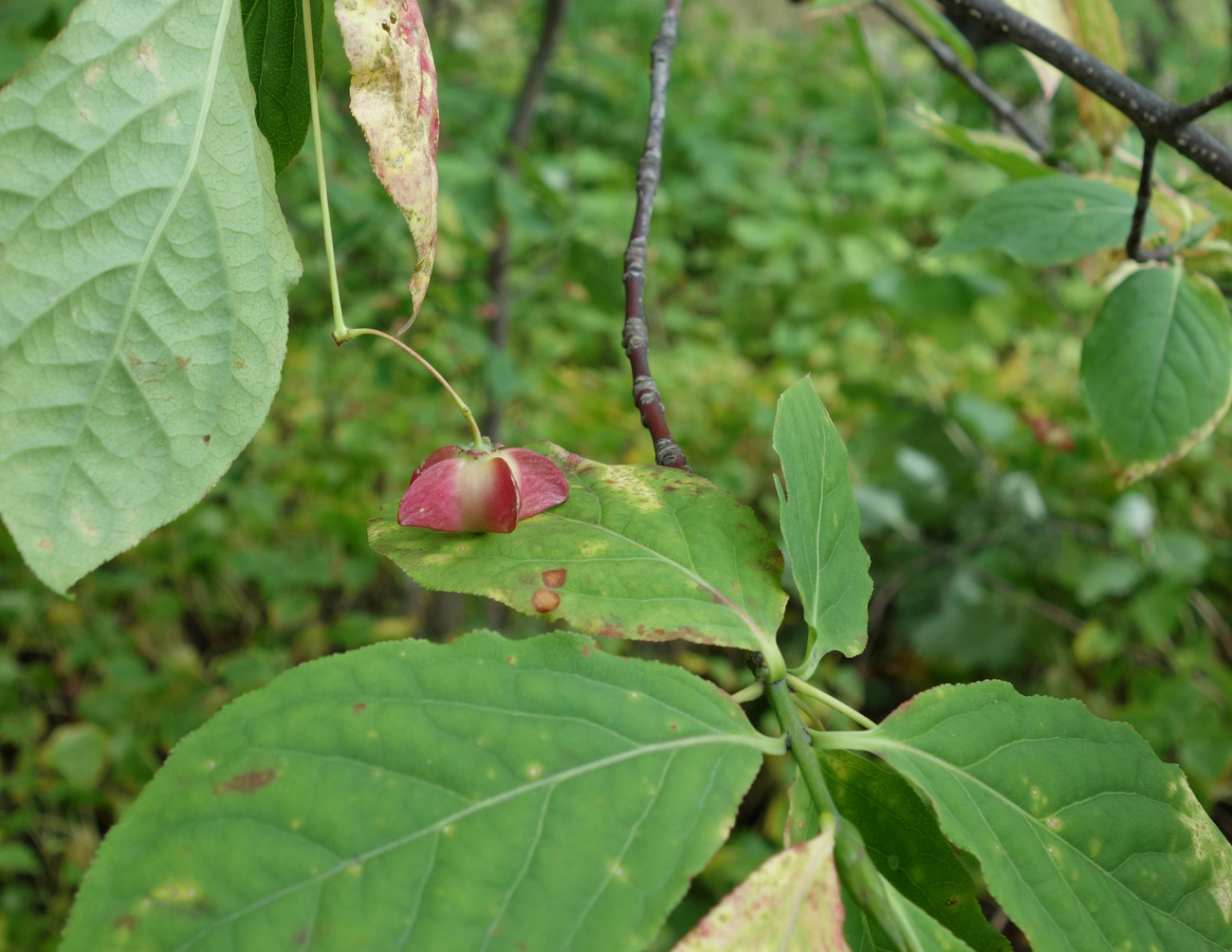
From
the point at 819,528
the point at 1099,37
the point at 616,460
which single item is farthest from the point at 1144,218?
the point at 616,460

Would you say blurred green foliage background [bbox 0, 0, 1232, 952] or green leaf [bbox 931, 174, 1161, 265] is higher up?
green leaf [bbox 931, 174, 1161, 265]

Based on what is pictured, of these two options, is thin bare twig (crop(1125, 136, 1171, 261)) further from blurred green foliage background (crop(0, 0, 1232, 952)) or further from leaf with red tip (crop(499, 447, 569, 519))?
leaf with red tip (crop(499, 447, 569, 519))

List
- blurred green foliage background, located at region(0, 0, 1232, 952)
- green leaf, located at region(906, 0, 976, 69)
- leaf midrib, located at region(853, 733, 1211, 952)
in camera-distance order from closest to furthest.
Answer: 1. leaf midrib, located at region(853, 733, 1211, 952)
2. green leaf, located at region(906, 0, 976, 69)
3. blurred green foliage background, located at region(0, 0, 1232, 952)

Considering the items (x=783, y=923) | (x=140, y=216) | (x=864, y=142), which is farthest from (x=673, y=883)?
(x=864, y=142)

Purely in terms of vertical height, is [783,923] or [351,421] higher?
[783,923]

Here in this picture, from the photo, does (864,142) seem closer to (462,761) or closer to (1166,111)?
(1166,111)

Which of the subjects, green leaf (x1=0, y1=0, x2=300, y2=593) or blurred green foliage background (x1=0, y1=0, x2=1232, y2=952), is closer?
green leaf (x1=0, y1=0, x2=300, y2=593)

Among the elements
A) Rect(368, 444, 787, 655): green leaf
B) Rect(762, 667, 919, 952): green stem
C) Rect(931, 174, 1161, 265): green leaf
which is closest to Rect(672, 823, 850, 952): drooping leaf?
Rect(762, 667, 919, 952): green stem
